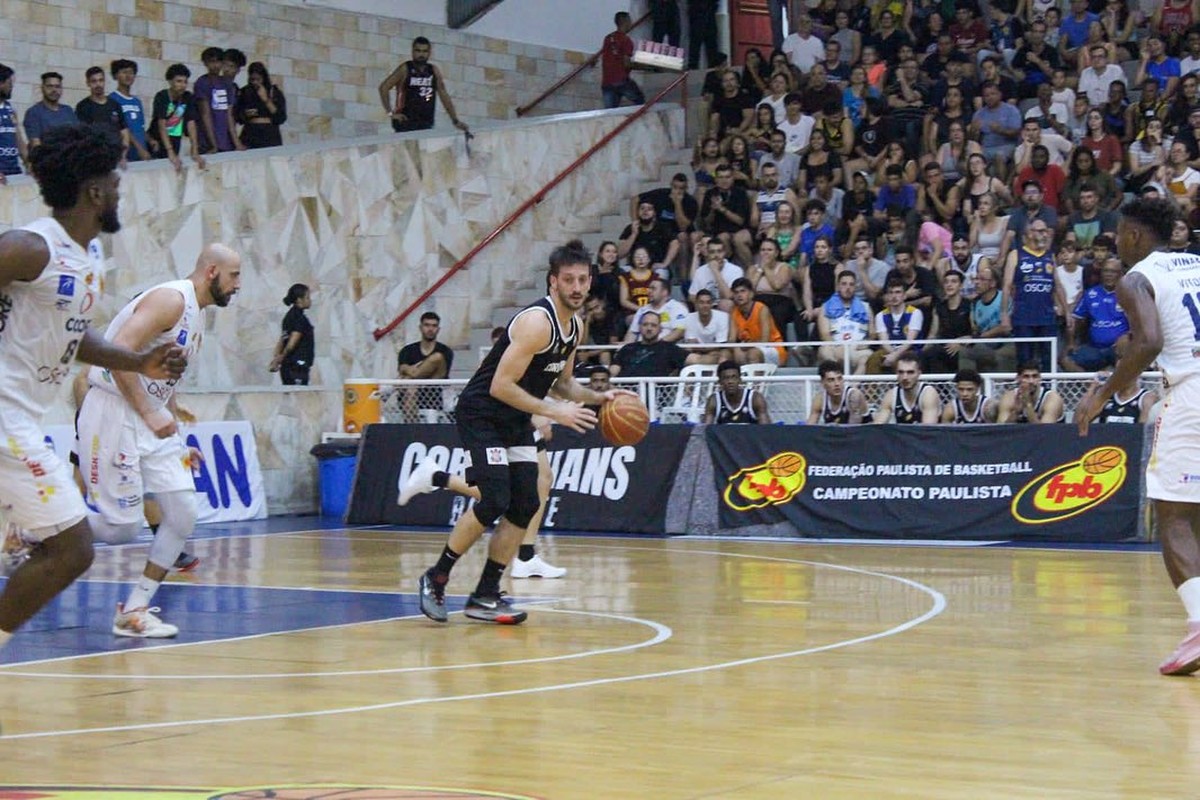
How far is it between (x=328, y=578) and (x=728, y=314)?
7.91 meters

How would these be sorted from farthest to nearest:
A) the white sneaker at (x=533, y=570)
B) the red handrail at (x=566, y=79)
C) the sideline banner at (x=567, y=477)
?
the red handrail at (x=566, y=79) < the sideline banner at (x=567, y=477) < the white sneaker at (x=533, y=570)

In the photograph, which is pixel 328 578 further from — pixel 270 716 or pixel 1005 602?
pixel 270 716

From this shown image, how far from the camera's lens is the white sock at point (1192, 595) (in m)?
7.70

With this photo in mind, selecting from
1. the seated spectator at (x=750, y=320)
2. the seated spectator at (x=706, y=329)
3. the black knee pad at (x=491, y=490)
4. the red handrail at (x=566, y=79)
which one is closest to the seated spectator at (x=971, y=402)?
the seated spectator at (x=750, y=320)

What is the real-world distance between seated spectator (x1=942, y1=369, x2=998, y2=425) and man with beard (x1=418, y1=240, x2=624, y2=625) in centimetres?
721

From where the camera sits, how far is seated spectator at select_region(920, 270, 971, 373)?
709 inches

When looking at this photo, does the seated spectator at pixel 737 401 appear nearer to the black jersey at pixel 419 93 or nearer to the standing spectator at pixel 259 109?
the standing spectator at pixel 259 109

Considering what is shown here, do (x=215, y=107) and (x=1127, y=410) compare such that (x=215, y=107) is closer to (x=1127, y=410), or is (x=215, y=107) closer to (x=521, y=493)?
(x=1127, y=410)

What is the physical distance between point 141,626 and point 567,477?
885cm

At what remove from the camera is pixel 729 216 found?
22016 millimetres

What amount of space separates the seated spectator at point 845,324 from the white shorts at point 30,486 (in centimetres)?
1292

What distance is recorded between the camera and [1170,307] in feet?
26.1

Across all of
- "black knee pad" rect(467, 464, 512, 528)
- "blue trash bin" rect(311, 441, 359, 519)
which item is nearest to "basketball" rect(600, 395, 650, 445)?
"black knee pad" rect(467, 464, 512, 528)

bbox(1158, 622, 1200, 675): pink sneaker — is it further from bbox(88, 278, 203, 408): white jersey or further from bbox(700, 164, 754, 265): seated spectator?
bbox(700, 164, 754, 265): seated spectator
